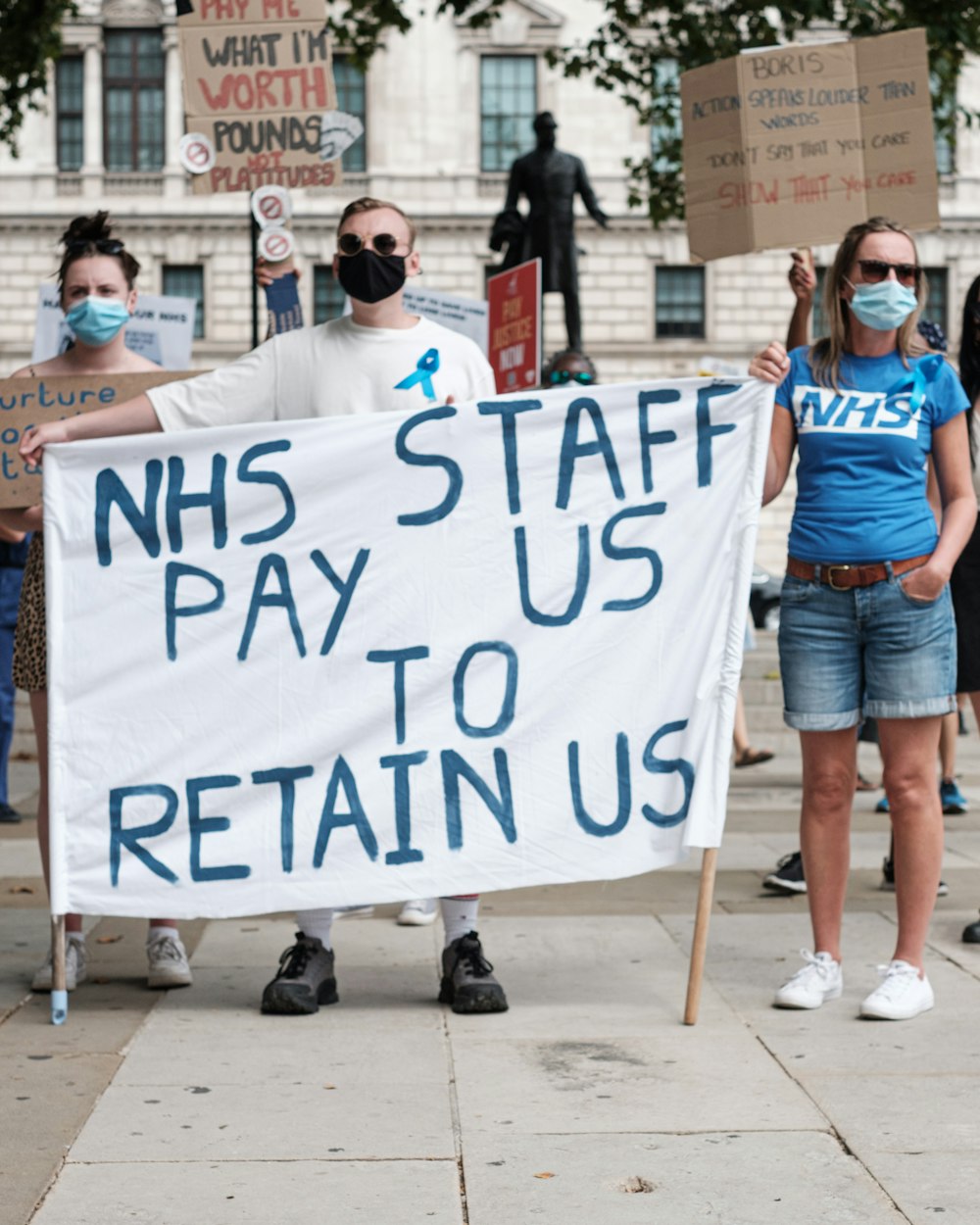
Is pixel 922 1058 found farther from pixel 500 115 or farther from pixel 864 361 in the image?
pixel 500 115

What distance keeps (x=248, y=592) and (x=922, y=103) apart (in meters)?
2.80

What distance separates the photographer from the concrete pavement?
321 cm

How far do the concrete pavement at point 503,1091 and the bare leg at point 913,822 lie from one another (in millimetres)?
208

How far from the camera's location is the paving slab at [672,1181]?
3107 mm

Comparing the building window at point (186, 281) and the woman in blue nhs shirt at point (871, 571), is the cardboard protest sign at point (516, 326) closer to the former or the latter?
the woman in blue nhs shirt at point (871, 571)

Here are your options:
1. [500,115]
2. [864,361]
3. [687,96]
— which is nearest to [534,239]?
[687,96]

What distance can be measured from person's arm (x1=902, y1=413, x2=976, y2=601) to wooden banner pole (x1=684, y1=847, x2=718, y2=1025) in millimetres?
792

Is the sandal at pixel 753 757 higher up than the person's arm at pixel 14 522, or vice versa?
the person's arm at pixel 14 522

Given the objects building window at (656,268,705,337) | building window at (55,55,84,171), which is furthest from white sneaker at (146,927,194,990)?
building window at (55,55,84,171)

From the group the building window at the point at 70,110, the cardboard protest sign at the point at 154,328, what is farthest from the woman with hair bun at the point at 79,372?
the building window at the point at 70,110

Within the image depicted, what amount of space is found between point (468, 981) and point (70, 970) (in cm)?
106

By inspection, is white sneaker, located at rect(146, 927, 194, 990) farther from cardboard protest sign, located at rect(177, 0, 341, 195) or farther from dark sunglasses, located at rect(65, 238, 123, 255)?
cardboard protest sign, located at rect(177, 0, 341, 195)

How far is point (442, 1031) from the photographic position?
14.7 feet

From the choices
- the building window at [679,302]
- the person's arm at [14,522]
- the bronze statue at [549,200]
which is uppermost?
the building window at [679,302]
